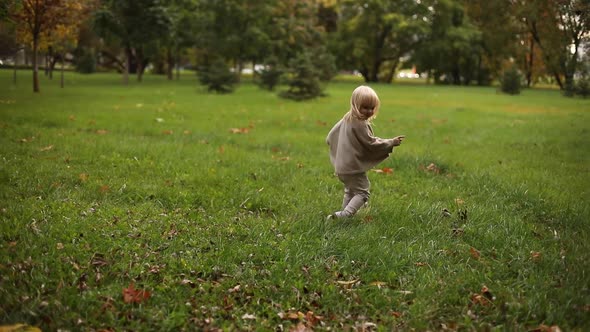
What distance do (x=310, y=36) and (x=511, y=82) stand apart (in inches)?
563

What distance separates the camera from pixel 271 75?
24.0m

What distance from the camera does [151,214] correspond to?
5051mm

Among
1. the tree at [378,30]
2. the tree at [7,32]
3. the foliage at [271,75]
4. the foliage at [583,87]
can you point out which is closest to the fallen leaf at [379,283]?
the tree at [7,32]

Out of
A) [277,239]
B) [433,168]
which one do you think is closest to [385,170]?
[433,168]

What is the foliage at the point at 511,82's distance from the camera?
28.2 metres

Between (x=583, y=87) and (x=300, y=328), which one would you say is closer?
(x=300, y=328)

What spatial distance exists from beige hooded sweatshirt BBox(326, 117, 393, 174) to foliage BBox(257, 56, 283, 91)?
1936cm

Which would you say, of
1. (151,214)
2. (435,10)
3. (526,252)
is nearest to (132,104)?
(151,214)

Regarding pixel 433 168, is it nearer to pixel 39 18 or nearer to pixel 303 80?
pixel 303 80

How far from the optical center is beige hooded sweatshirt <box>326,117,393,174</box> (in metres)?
5.00

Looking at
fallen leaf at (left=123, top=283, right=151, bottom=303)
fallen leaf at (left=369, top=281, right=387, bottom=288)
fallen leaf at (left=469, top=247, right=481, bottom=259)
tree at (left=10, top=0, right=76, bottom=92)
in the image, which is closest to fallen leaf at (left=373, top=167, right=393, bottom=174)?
fallen leaf at (left=469, top=247, right=481, bottom=259)

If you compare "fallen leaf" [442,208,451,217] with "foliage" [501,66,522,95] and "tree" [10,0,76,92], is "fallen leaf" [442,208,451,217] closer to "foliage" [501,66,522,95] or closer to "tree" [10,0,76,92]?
"tree" [10,0,76,92]

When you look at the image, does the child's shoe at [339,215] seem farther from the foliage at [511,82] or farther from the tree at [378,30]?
the tree at [378,30]

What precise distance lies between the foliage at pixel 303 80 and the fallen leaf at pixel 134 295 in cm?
1610
